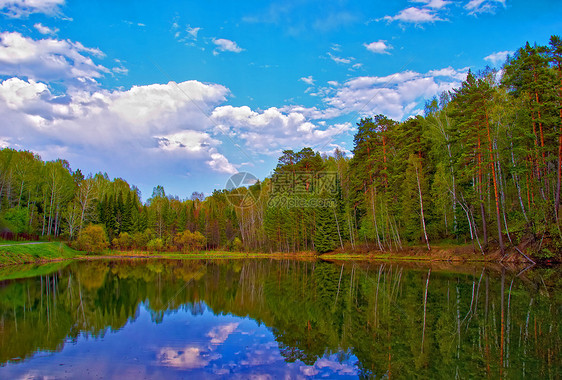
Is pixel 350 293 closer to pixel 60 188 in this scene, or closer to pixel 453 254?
pixel 453 254

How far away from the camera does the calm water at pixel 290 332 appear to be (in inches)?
306

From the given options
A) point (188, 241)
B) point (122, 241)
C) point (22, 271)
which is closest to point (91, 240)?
point (122, 241)

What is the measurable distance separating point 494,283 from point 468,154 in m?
17.3

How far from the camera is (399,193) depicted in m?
44.2

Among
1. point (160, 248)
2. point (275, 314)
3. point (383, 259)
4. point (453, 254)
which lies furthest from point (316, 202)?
point (275, 314)

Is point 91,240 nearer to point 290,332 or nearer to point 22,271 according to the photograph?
point 22,271

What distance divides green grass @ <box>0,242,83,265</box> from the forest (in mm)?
3724

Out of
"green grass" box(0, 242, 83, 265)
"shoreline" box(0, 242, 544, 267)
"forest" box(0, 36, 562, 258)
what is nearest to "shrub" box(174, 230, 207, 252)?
"forest" box(0, 36, 562, 258)

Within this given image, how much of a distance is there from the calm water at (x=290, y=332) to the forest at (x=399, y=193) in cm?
1470

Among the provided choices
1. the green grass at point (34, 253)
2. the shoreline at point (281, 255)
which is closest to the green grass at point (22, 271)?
the green grass at point (34, 253)

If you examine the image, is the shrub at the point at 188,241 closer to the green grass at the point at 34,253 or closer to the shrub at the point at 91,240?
the shrub at the point at 91,240

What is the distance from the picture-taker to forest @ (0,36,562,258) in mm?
28469

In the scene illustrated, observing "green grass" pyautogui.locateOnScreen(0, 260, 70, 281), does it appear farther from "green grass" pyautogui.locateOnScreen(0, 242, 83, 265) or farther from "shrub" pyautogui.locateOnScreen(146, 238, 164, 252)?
"shrub" pyautogui.locateOnScreen(146, 238, 164, 252)

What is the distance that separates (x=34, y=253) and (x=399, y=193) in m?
48.3
